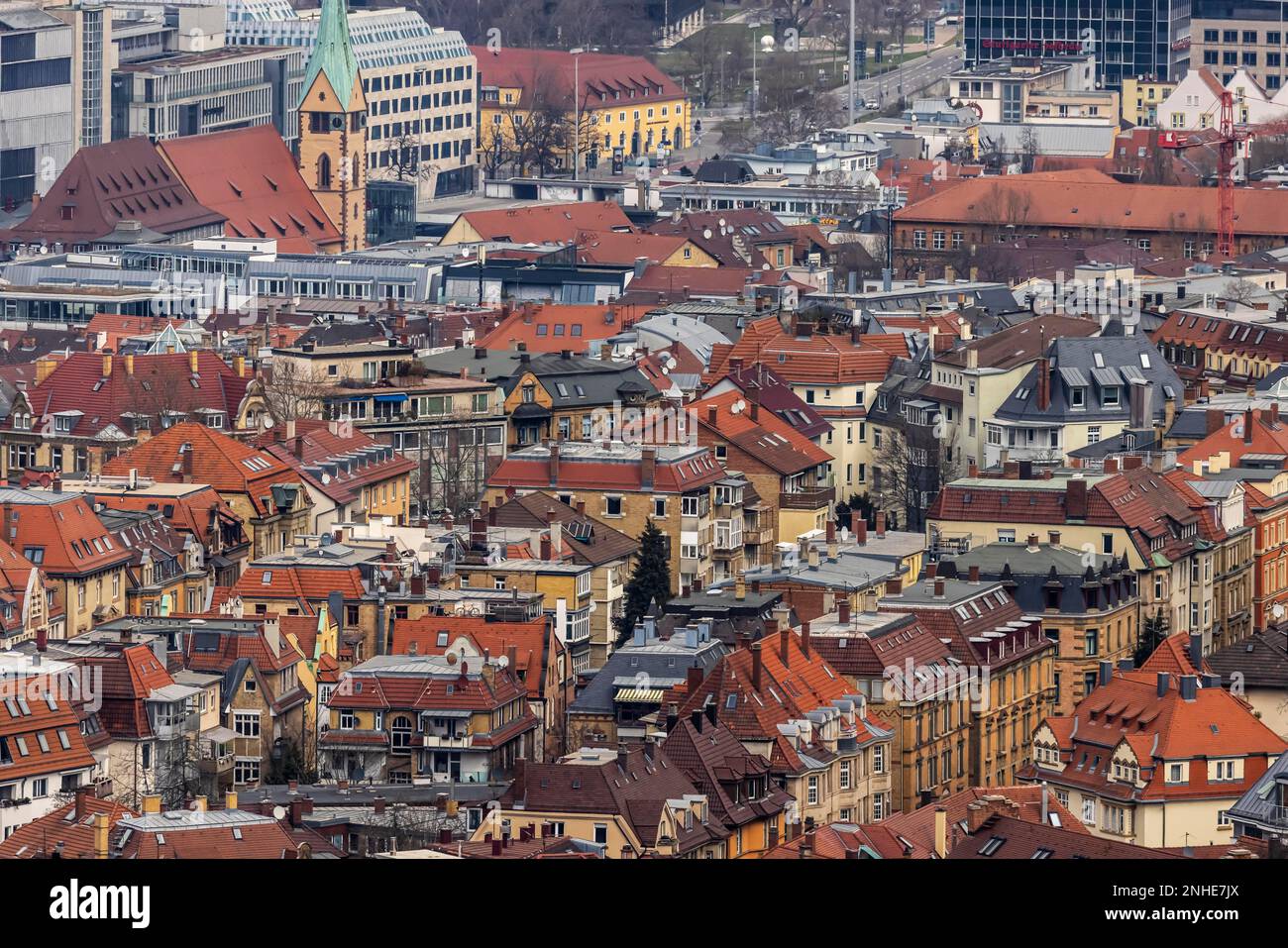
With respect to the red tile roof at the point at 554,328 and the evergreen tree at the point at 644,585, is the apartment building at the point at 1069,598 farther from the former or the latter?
the red tile roof at the point at 554,328

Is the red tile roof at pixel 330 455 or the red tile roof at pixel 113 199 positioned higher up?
the red tile roof at pixel 113 199

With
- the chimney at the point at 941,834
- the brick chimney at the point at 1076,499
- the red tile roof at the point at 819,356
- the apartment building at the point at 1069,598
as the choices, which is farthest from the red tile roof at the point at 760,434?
the chimney at the point at 941,834

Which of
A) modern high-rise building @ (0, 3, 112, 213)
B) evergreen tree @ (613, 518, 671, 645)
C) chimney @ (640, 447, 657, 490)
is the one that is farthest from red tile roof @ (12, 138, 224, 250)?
evergreen tree @ (613, 518, 671, 645)

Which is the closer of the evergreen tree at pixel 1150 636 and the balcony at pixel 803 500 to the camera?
the evergreen tree at pixel 1150 636

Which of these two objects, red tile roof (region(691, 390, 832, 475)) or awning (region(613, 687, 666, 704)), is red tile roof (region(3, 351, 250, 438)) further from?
awning (region(613, 687, 666, 704))
